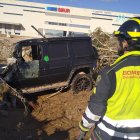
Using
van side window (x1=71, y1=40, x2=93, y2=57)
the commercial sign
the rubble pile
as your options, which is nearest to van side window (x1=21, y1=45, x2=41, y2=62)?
van side window (x1=71, y1=40, x2=93, y2=57)

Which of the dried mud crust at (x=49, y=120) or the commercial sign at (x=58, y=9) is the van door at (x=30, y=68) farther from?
the commercial sign at (x=58, y=9)

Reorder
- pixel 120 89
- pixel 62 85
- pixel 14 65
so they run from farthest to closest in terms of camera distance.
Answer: pixel 62 85
pixel 14 65
pixel 120 89

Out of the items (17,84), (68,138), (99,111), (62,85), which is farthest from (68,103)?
(99,111)

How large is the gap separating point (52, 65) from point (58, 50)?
0.56m

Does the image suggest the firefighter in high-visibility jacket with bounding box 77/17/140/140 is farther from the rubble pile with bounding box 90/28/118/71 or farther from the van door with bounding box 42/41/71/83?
the rubble pile with bounding box 90/28/118/71

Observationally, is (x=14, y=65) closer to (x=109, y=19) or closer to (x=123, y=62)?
(x=123, y=62)

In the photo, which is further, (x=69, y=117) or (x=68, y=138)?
(x=69, y=117)

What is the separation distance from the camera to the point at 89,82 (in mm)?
12211

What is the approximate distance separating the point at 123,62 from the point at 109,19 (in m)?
90.8

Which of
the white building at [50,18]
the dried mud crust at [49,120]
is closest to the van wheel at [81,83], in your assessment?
the dried mud crust at [49,120]

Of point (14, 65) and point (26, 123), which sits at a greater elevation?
point (14, 65)

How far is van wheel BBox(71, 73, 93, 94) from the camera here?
11.9 metres

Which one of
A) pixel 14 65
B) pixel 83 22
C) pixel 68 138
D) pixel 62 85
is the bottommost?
pixel 68 138

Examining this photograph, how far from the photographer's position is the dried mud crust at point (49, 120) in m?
8.03
